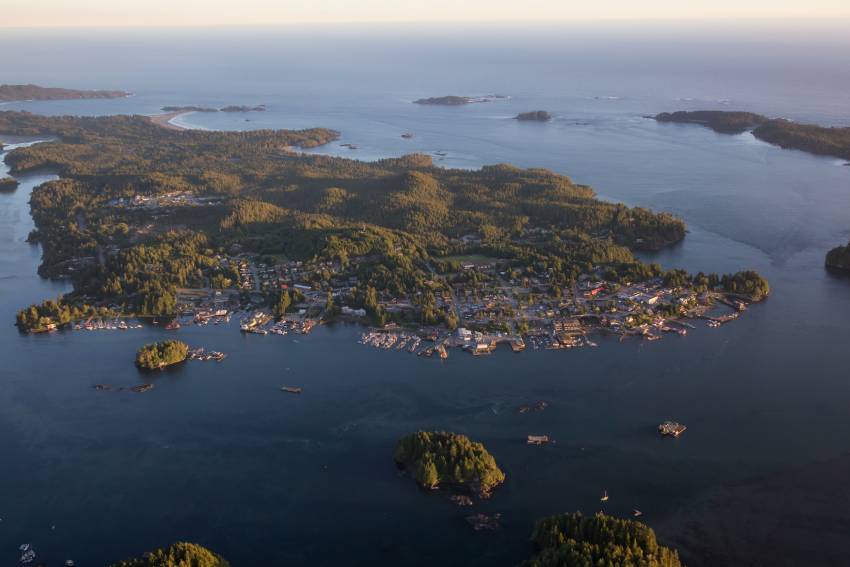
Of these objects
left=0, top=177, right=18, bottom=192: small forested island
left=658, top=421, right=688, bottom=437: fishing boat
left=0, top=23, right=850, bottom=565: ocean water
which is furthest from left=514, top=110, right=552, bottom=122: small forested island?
left=658, top=421, right=688, bottom=437: fishing boat

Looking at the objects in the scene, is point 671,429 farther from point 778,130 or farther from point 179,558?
point 778,130

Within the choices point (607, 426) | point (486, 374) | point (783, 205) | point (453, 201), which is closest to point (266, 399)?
point (486, 374)

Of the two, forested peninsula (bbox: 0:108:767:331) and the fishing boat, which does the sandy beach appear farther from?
the fishing boat

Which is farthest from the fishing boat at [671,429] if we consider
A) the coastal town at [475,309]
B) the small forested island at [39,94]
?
the small forested island at [39,94]

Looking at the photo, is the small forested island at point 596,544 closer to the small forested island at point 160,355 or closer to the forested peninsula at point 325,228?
the forested peninsula at point 325,228

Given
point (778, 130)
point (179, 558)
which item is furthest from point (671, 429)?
point (778, 130)
